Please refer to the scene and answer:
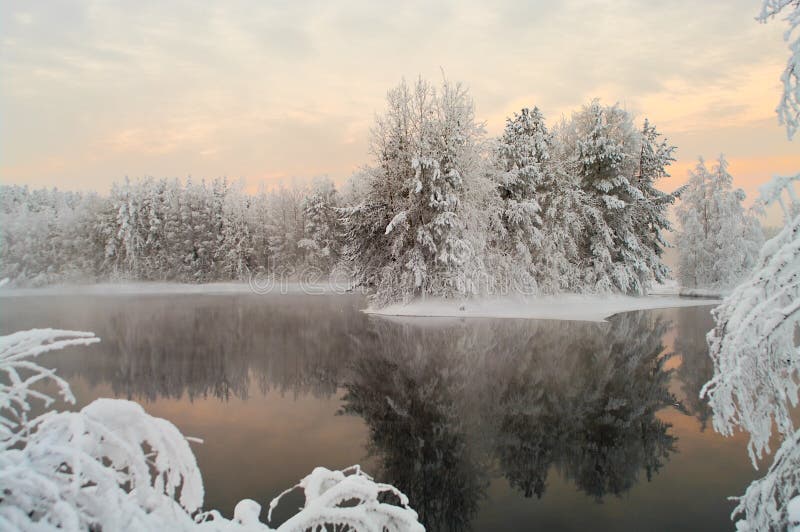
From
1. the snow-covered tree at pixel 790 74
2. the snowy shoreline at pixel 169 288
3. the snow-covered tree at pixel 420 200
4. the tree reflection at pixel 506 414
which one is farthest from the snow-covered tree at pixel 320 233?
the snow-covered tree at pixel 790 74

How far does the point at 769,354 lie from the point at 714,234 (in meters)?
42.8

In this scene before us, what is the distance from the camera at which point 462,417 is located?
9109 mm

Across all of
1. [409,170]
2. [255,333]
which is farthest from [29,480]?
[409,170]

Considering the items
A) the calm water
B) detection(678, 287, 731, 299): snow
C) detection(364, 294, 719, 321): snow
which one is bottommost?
the calm water

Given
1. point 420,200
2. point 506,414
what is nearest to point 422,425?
point 506,414

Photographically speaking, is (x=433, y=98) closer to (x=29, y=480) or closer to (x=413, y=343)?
(x=413, y=343)

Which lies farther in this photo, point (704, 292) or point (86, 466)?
point (704, 292)

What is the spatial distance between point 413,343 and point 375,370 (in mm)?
4135

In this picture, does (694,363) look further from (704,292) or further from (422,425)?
(704,292)

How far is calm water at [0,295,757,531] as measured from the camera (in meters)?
6.16

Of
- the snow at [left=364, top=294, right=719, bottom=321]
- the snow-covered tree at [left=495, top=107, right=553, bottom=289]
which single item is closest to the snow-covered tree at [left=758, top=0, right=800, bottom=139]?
the snow at [left=364, top=294, right=719, bottom=321]

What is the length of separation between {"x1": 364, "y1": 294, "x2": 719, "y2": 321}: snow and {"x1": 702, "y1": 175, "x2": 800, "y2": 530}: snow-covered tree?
2209 centimetres

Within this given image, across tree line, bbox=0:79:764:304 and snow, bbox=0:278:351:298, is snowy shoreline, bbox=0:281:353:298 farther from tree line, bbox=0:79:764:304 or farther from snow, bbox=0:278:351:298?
tree line, bbox=0:79:764:304

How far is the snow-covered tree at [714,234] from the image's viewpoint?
37.6 metres
